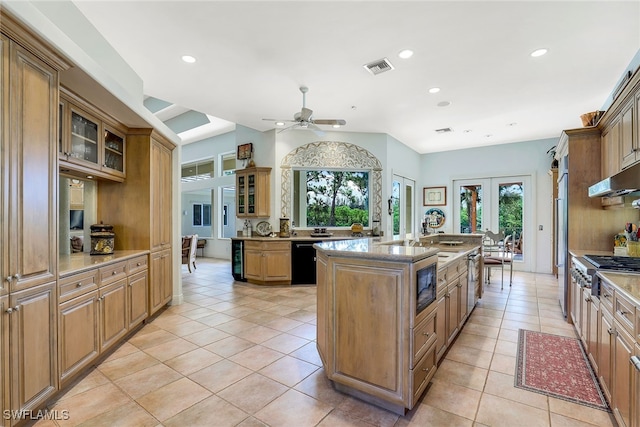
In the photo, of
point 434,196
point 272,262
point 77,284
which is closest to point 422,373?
point 77,284

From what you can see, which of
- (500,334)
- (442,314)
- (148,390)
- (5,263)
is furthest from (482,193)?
(5,263)

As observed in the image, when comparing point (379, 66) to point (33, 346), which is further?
point (379, 66)

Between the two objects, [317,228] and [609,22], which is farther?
[317,228]

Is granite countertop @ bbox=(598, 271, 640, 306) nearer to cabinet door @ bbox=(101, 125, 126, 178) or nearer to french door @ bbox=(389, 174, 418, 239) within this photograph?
cabinet door @ bbox=(101, 125, 126, 178)

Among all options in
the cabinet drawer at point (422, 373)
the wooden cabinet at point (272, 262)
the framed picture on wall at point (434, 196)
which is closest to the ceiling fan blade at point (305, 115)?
the wooden cabinet at point (272, 262)

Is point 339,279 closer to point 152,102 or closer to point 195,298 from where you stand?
point 195,298

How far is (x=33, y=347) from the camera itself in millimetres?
1793

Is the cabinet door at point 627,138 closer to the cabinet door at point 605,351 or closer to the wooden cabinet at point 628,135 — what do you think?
the wooden cabinet at point 628,135

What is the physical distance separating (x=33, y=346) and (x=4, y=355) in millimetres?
210

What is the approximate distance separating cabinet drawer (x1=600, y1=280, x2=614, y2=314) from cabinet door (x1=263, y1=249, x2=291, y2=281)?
4170 mm

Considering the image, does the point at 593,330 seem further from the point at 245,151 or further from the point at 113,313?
the point at 245,151

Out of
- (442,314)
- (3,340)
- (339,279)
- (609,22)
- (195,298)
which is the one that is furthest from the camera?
(195,298)

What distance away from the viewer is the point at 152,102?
7426mm

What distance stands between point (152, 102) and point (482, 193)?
8.37 m
